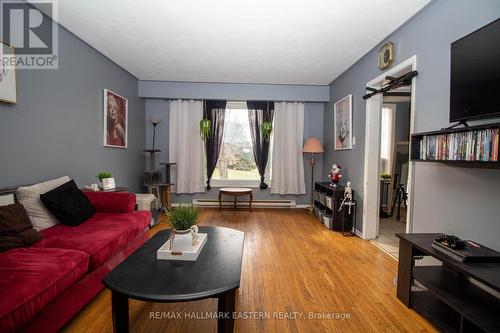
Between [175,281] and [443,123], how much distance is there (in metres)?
2.40

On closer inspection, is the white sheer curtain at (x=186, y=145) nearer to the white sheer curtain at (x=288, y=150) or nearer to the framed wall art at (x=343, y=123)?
the white sheer curtain at (x=288, y=150)

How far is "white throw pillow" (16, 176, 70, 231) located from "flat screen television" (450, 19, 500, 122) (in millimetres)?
3531

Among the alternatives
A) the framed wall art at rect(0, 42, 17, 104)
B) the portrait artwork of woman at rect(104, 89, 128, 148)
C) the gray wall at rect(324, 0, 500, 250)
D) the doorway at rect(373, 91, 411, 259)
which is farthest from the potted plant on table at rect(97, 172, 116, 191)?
the doorway at rect(373, 91, 411, 259)

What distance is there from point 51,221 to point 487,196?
3569mm

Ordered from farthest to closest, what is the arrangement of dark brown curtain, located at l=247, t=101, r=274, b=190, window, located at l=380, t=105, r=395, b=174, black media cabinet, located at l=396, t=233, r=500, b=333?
dark brown curtain, located at l=247, t=101, r=274, b=190 < window, located at l=380, t=105, r=395, b=174 < black media cabinet, located at l=396, t=233, r=500, b=333

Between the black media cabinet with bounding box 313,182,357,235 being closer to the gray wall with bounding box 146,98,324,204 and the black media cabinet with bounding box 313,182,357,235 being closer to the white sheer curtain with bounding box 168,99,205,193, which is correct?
the gray wall with bounding box 146,98,324,204

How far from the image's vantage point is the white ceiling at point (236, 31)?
7.30 feet

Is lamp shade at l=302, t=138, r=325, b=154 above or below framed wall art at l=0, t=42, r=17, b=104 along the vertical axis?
below

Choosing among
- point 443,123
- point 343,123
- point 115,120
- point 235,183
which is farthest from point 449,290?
point 115,120

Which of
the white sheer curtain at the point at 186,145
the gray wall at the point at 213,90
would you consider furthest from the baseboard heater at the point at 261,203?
the gray wall at the point at 213,90

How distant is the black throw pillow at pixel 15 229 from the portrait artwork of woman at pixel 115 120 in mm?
1787

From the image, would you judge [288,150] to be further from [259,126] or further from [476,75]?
[476,75]

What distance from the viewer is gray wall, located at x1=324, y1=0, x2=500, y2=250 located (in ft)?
5.24

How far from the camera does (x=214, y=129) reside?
16.0 feet
